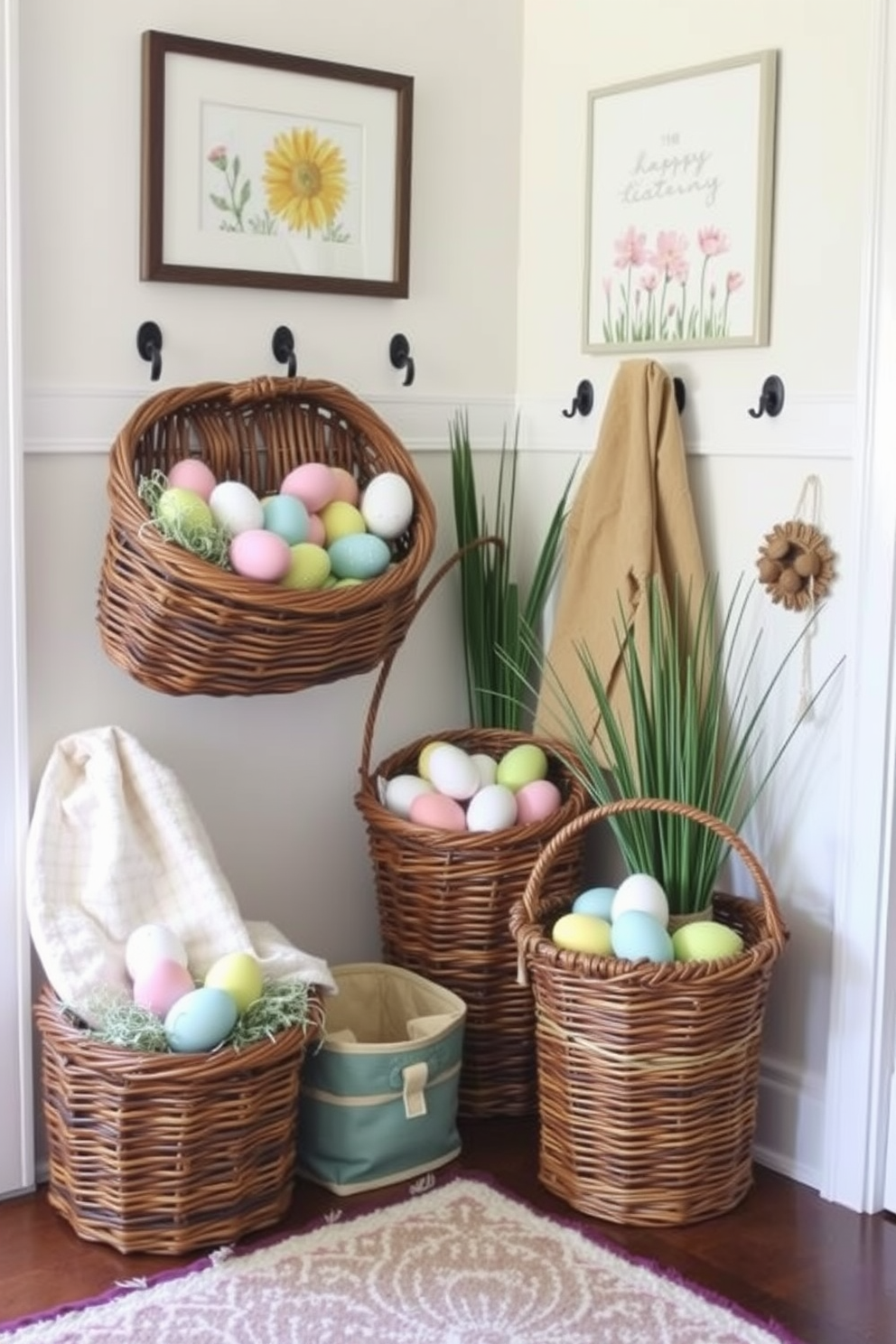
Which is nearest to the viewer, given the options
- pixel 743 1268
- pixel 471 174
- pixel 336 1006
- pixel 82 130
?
pixel 743 1268

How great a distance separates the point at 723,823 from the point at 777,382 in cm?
68

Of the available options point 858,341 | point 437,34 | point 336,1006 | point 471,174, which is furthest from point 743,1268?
point 437,34

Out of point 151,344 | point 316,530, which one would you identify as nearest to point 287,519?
point 316,530

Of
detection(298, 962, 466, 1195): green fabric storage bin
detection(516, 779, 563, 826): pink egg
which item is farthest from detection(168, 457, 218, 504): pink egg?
detection(298, 962, 466, 1195): green fabric storage bin

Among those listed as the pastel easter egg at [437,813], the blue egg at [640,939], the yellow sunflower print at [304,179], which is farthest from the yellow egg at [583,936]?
the yellow sunflower print at [304,179]

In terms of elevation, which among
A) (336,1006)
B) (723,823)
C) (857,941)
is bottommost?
(336,1006)

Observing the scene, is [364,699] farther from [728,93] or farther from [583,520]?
[728,93]

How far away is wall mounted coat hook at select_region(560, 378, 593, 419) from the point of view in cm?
299

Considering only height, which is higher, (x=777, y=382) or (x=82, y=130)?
(x=82, y=130)

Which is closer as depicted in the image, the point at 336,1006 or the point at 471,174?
the point at 336,1006

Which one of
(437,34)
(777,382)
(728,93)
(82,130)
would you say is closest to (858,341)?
(777,382)

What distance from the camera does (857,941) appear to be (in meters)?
2.57

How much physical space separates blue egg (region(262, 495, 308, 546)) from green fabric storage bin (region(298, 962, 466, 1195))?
28.4 inches

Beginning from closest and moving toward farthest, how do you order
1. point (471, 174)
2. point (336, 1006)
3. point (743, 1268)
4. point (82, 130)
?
point (743, 1268), point (82, 130), point (336, 1006), point (471, 174)
